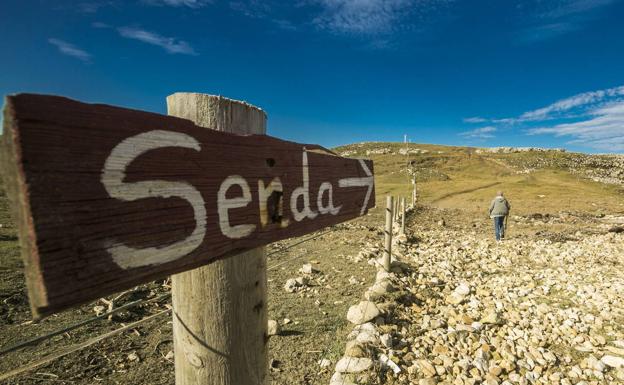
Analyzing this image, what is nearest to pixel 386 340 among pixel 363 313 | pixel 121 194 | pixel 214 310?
pixel 363 313

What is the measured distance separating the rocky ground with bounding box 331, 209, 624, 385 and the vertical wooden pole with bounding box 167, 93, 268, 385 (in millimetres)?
2409

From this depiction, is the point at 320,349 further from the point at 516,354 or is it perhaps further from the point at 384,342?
the point at 516,354

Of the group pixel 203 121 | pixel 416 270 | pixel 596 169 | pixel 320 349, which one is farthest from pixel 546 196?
pixel 596 169

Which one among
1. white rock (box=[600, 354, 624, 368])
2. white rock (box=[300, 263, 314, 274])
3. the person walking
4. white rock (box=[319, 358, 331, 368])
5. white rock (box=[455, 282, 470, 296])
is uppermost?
the person walking

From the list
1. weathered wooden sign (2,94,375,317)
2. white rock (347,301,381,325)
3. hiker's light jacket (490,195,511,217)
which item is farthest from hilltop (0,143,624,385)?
weathered wooden sign (2,94,375,317)

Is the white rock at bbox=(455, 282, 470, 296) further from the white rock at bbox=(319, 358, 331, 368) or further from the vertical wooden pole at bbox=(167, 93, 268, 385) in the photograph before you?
the vertical wooden pole at bbox=(167, 93, 268, 385)

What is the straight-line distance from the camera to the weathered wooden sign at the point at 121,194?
626 mm

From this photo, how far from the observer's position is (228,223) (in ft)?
3.44

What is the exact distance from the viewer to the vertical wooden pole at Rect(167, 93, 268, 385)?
123cm

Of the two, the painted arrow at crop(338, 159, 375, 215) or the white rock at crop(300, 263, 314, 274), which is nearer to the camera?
the painted arrow at crop(338, 159, 375, 215)

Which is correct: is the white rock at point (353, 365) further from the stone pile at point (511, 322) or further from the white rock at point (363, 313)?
the white rock at point (363, 313)

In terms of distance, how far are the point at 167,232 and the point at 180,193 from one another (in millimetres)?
110

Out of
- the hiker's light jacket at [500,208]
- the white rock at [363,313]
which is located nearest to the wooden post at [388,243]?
the white rock at [363,313]

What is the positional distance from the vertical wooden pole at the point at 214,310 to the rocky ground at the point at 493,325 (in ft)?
7.90
